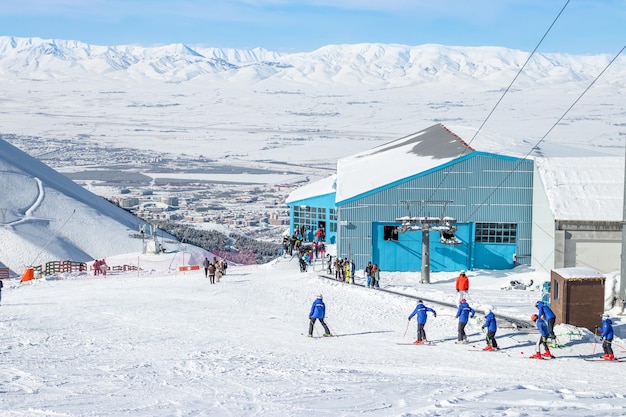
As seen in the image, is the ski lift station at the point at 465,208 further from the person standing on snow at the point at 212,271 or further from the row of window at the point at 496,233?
the person standing on snow at the point at 212,271

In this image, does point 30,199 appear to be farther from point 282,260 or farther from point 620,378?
point 620,378

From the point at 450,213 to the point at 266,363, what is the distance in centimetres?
1929

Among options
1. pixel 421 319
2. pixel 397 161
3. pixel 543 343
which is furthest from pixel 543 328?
pixel 397 161

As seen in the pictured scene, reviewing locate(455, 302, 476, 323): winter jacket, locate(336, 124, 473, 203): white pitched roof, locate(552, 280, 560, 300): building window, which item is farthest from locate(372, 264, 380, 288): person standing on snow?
locate(455, 302, 476, 323): winter jacket

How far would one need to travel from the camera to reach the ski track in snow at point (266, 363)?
11695 millimetres

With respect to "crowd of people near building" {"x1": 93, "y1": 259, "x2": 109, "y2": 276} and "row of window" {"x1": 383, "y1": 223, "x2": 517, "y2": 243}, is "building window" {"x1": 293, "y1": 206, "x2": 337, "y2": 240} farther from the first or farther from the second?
"crowd of people near building" {"x1": 93, "y1": 259, "x2": 109, "y2": 276}

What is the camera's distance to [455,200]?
110ft

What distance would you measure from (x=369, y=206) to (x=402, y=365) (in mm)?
17948

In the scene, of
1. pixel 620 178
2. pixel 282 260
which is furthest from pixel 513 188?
pixel 282 260

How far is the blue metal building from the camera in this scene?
108 feet

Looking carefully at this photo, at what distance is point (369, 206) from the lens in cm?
3303

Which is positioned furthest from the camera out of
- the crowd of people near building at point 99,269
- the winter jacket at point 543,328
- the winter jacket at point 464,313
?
the crowd of people near building at point 99,269

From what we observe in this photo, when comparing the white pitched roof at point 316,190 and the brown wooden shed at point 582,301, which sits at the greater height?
the white pitched roof at point 316,190

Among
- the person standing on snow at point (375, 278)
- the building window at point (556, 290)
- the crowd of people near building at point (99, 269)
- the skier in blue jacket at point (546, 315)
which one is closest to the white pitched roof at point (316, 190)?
the crowd of people near building at point (99, 269)
